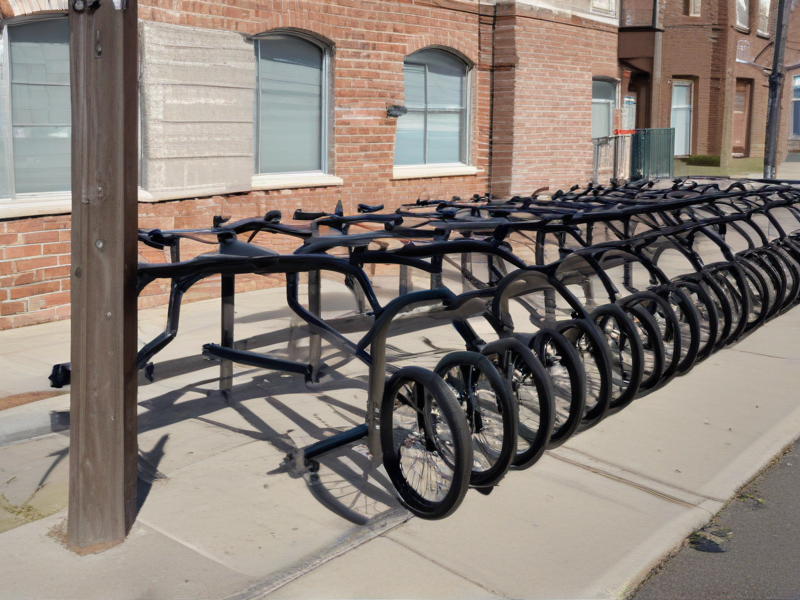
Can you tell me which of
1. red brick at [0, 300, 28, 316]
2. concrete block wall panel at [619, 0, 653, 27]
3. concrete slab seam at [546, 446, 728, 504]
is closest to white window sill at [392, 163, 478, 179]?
red brick at [0, 300, 28, 316]

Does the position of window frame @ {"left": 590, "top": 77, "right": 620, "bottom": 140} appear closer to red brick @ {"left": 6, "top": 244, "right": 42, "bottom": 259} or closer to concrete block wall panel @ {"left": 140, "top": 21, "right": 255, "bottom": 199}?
concrete block wall panel @ {"left": 140, "top": 21, "right": 255, "bottom": 199}

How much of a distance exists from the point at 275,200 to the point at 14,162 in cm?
303

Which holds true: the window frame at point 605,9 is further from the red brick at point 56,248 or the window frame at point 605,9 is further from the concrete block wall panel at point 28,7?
the red brick at point 56,248

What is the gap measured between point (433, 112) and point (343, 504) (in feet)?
31.2

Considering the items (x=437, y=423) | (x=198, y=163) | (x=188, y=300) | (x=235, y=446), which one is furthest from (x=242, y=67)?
(x=437, y=423)

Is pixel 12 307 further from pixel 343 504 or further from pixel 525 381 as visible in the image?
pixel 525 381

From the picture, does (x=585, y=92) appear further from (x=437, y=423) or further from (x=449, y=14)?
(x=437, y=423)

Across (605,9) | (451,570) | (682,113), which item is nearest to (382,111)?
(605,9)

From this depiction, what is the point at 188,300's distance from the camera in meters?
9.14

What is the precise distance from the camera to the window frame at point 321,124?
10000mm

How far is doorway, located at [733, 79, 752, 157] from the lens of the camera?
3212cm

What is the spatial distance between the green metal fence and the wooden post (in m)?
21.7

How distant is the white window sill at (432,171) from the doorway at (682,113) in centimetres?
1859

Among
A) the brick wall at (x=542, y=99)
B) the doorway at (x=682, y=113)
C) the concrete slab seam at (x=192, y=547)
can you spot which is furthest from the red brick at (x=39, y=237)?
the doorway at (x=682, y=113)
